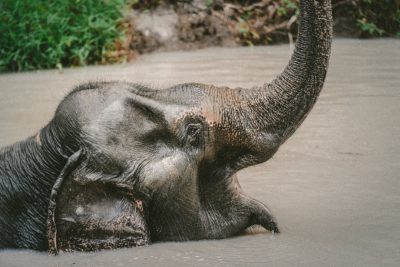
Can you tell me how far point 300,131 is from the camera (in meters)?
6.25

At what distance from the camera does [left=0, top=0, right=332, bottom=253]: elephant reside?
3.41 m

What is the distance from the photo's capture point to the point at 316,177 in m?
4.92

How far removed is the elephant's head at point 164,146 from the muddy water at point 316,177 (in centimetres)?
14

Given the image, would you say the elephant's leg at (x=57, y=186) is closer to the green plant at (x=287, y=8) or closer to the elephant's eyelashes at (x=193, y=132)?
the elephant's eyelashes at (x=193, y=132)

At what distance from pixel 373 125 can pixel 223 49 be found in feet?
24.1

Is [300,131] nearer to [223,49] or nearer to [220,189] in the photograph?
[220,189]

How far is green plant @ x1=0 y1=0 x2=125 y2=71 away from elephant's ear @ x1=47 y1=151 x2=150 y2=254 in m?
8.18

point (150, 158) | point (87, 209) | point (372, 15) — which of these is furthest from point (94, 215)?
point (372, 15)

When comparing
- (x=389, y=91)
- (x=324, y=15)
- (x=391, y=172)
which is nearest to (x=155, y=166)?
(x=324, y=15)

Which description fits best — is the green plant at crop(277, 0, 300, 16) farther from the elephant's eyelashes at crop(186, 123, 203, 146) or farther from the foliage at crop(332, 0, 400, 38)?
the elephant's eyelashes at crop(186, 123, 203, 146)

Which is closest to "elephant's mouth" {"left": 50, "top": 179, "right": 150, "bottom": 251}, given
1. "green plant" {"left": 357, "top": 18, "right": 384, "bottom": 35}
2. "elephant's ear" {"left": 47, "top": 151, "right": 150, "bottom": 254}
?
"elephant's ear" {"left": 47, "top": 151, "right": 150, "bottom": 254}

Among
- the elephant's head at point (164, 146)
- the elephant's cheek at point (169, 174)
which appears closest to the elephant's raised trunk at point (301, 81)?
the elephant's head at point (164, 146)

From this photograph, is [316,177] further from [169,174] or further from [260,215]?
[169,174]

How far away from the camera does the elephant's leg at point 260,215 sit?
368cm
